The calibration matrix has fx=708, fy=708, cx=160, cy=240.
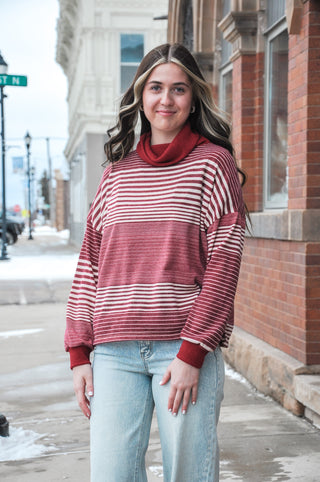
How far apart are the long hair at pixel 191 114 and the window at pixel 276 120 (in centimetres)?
363

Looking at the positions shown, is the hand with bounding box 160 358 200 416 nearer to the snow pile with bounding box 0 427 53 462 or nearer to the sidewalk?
the sidewalk

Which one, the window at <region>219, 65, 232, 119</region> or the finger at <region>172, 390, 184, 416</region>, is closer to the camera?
the finger at <region>172, 390, 184, 416</region>

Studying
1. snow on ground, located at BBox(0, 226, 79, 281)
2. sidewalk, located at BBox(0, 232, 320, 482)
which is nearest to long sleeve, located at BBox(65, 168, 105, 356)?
sidewalk, located at BBox(0, 232, 320, 482)

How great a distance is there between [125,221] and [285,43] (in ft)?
14.6

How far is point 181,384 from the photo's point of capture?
7.32ft

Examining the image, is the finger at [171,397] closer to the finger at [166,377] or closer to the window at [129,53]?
the finger at [166,377]

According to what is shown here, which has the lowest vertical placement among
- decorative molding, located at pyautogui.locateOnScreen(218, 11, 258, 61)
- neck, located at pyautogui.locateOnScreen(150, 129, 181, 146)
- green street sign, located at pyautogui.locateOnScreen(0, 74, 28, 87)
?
neck, located at pyautogui.locateOnScreen(150, 129, 181, 146)

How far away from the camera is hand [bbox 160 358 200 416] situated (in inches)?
87.9

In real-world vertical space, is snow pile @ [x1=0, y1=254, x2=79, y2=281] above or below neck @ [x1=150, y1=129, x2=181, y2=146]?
below

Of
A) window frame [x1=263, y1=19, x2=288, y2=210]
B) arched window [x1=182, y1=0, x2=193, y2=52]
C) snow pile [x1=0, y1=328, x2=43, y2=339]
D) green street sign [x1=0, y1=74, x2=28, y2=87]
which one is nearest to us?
window frame [x1=263, y1=19, x2=288, y2=210]

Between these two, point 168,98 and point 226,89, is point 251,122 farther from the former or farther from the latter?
point 168,98

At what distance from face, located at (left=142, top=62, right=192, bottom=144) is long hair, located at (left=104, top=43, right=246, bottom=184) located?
0.08 ft

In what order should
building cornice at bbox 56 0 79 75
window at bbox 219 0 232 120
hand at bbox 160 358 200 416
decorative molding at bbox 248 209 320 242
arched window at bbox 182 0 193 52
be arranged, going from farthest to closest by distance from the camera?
building cornice at bbox 56 0 79 75, arched window at bbox 182 0 193 52, window at bbox 219 0 232 120, decorative molding at bbox 248 209 320 242, hand at bbox 160 358 200 416

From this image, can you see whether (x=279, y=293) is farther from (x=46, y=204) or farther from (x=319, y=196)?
(x=46, y=204)
